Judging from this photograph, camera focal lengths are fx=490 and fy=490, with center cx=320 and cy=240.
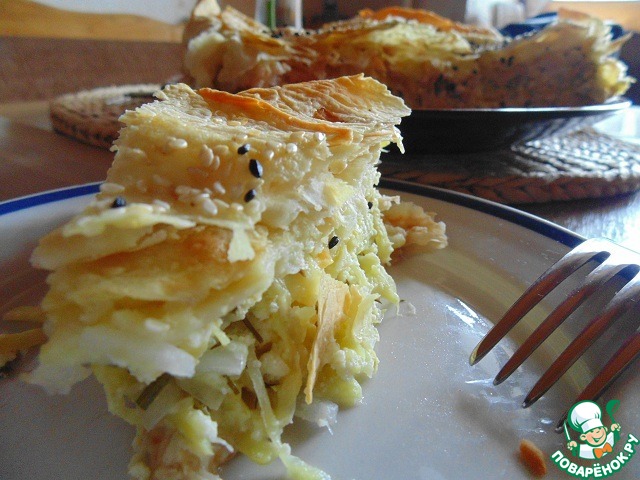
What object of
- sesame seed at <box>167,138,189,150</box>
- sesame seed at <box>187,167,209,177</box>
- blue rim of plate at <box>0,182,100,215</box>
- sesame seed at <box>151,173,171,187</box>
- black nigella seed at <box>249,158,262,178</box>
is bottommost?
blue rim of plate at <box>0,182,100,215</box>

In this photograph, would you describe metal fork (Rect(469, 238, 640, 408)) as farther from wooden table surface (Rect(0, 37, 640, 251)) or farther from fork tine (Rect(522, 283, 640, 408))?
wooden table surface (Rect(0, 37, 640, 251))

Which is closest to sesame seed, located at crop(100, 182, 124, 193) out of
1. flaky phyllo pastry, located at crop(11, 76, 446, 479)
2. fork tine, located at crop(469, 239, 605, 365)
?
flaky phyllo pastry, located at crop(11, 76, 446, 479)

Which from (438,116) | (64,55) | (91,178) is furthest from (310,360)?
(64,55)

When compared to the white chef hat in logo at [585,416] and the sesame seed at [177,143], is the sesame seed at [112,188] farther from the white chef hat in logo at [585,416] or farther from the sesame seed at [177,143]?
the white chef hat in logo at [585,416]

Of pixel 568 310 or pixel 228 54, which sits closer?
pixel 568 310

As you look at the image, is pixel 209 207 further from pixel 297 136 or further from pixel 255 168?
pixel 297 136

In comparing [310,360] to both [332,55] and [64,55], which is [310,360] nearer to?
[332,55]

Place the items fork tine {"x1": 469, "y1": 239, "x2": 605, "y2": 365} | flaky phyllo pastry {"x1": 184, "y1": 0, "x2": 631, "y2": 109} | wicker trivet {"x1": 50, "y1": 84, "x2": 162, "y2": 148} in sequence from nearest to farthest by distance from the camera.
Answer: fork tine {"x1": 469, "y1": 239, "x2": 605, "y2": 365} < flaky phyllo pastry {"x1": 184, "y1": 0, "x2": 631, "y2": 109} < wicker trivet {"x1": 50, "y1": 84, "x2": 162, "y2": 148}

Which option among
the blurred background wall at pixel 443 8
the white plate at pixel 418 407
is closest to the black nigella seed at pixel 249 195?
the white plate at pixel 418 407
